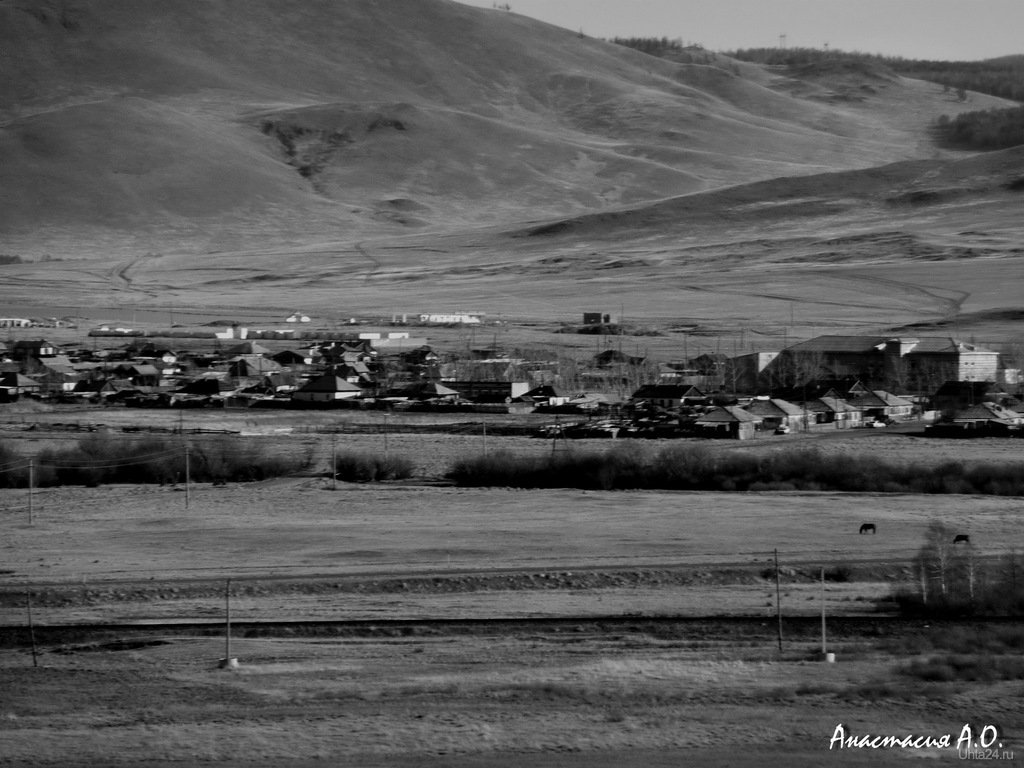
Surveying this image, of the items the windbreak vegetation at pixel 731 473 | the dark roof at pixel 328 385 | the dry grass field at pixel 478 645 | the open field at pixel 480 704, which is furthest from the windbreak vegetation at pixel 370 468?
the dark roof at pixel 328 385

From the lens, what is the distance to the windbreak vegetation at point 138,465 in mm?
31844

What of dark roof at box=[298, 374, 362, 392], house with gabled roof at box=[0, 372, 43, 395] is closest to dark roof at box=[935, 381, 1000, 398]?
dark roof at box=[298, 374, 362, 392]

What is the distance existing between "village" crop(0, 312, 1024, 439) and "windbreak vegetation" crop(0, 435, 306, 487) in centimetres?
932

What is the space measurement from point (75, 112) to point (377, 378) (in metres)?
140

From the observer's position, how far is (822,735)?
13547 millimetres

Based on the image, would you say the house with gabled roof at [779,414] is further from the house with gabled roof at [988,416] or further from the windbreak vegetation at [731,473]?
the windbreak vegetation at [731,473]

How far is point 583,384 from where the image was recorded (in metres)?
54.0

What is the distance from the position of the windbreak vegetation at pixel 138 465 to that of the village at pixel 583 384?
932 cm

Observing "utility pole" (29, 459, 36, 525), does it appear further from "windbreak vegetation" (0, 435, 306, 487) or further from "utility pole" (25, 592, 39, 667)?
"utility pole" (25, 592, 39, 667)

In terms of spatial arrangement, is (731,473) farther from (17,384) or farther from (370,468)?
(17,384)

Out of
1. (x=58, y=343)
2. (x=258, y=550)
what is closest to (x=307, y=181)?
(x=58, y=343)

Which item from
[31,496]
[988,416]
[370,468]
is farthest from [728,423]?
[31,496]

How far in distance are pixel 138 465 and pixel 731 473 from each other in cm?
1223

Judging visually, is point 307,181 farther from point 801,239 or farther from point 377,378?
point 377,378
